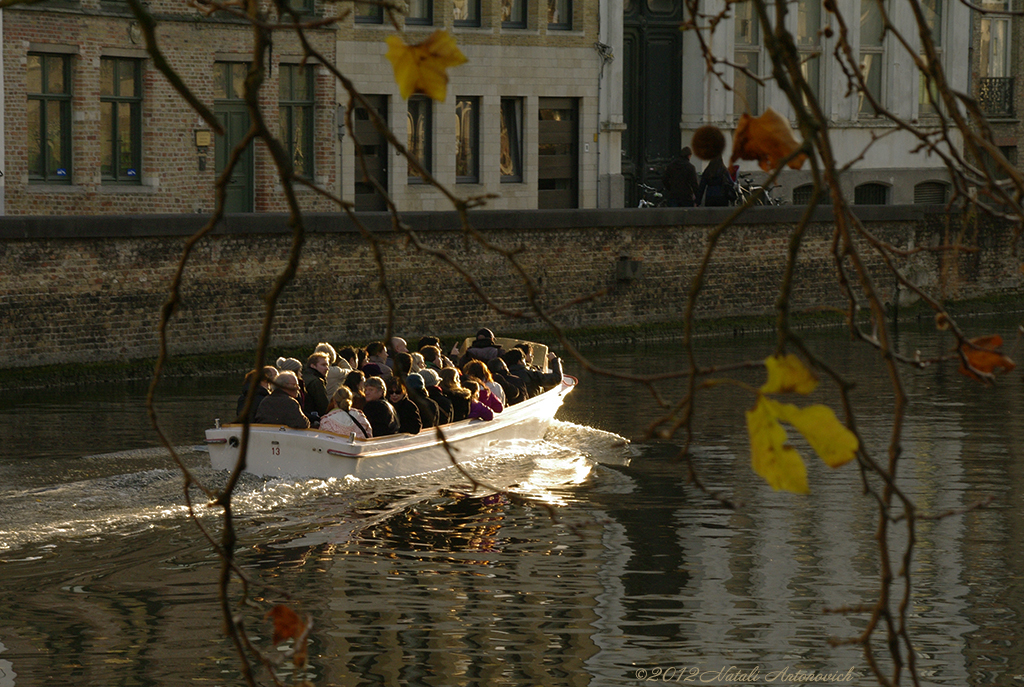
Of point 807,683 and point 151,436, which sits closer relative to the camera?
point 807,683

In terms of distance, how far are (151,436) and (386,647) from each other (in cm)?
708

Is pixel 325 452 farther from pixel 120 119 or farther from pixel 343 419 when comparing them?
pixel 120 119

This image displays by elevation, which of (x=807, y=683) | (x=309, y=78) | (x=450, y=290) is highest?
(x=309, y=78)

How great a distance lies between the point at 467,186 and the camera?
27.5 metres

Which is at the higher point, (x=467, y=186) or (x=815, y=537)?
(x=467, y=186)

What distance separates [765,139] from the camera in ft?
5.57

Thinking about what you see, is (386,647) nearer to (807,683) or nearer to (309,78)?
(807,683)

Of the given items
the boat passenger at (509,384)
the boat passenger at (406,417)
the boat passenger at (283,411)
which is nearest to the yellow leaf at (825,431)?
the boat passenger at (283,411)

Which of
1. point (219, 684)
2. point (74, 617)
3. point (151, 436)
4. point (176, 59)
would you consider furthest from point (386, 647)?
point (176, 59)

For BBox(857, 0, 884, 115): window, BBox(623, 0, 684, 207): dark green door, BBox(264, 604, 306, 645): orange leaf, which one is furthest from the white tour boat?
BBox(857, 0, 884, 115): window

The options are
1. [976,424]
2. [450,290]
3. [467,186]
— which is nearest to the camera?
[976,424]

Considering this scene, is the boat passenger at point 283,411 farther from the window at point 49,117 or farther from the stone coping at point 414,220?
the window at point 49,117

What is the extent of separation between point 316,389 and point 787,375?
40.6ft

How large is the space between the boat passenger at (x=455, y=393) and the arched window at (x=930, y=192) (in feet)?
68.3
